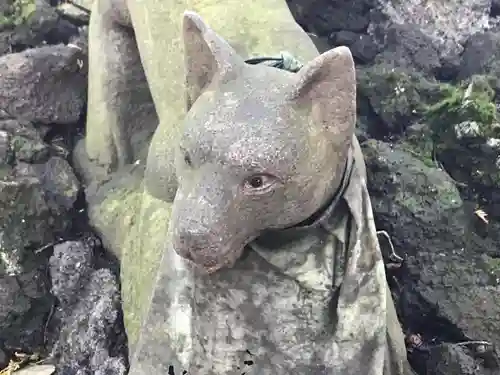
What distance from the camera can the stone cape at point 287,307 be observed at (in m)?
1.37

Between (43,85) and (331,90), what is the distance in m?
1.16

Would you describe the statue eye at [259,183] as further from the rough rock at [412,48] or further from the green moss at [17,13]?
the green moss at [17,13]

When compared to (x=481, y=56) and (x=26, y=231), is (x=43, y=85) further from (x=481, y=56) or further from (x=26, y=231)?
(x=481, y=56)

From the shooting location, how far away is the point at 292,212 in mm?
1293

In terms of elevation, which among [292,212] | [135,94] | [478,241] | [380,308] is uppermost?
[292,212]

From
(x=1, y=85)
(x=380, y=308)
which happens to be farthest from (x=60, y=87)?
(x=380, y=308)

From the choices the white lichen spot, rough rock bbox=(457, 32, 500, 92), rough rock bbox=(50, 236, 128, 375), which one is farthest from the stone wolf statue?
rough rock bbox=(457, 32, 500, 92)

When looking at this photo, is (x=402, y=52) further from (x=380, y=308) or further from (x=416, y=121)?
(x=380, y=308)

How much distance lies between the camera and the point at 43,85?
220 cm

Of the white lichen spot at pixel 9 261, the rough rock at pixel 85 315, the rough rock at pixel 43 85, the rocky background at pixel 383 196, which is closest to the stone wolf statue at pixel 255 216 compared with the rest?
the rough rock at pixel 85 315

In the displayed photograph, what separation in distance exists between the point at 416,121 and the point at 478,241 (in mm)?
373

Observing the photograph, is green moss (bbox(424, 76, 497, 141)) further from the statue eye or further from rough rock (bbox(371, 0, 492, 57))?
the statue eye

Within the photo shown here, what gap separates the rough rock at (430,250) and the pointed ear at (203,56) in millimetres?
721

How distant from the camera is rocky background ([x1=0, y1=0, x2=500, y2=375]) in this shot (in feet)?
6.18
